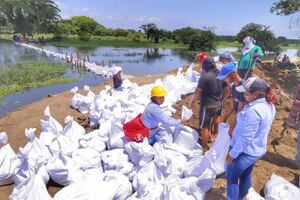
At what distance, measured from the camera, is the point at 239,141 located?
217 cm

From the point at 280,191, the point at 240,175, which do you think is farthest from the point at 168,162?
the point at 280,191

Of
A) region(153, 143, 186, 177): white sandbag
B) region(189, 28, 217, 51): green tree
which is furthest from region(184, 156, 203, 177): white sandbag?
region(189, 28, 217, 51): green tree

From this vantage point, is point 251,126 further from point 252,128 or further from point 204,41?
point 204,41

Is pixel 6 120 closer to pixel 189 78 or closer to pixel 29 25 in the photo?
pixel 189 78

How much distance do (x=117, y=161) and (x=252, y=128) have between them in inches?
64.6

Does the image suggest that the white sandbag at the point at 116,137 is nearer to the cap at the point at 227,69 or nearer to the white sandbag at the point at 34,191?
the white sandbag at the point at 34,191

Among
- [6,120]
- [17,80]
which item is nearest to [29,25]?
[17,80]

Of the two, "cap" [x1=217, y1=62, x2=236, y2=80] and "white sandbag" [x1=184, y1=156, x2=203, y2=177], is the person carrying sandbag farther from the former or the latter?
"cap" [x1=217, y1=62, x2=236, y2=80]

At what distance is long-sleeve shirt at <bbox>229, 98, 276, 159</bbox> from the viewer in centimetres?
210

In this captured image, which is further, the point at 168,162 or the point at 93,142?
the point at 93,142

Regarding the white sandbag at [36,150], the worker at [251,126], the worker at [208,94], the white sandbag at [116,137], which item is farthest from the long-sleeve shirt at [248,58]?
the white sandbag at [36,150]

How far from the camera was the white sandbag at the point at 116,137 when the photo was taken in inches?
140

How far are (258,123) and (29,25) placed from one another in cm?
4671

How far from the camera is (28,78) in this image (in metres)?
11.6
